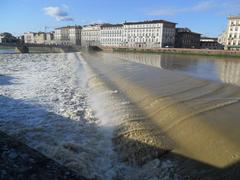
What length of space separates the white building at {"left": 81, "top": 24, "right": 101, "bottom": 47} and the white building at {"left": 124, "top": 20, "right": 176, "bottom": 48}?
2460cm

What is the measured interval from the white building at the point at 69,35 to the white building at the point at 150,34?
147 feet

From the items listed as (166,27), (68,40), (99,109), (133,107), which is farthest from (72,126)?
(68,40)

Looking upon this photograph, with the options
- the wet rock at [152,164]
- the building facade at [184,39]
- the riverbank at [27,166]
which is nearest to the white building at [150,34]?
the building facade at [184,39]

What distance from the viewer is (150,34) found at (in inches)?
4626

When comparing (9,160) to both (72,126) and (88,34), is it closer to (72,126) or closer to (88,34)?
(72,126)

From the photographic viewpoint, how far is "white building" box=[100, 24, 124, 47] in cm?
13138

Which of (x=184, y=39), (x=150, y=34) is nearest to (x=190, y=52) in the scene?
(x=150, y=34)

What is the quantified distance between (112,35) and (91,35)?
69.4 feet

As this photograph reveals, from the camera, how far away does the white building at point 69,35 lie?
160750 millimetres

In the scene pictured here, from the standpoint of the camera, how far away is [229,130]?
28.3 feet

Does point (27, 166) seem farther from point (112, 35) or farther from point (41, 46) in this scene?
point (112, 35)

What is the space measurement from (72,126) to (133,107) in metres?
3.24

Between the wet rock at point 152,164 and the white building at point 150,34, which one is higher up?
the white building at point 150,34

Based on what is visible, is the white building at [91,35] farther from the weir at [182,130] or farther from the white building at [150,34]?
the weir at [182,130]
